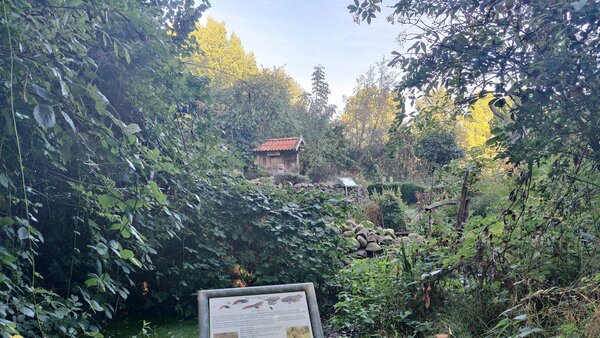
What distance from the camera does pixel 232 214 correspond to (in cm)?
379

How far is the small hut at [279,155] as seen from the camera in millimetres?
14109

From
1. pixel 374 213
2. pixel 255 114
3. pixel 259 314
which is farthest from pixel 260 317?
pixel 255 114

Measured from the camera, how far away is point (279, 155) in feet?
46.8

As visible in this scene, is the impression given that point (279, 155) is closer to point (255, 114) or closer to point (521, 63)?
point (255, 114)

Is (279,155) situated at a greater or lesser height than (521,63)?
greater

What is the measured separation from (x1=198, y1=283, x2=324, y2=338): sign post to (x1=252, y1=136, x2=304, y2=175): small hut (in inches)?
472

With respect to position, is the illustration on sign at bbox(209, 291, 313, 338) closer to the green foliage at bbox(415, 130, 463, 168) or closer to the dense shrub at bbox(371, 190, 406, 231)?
the dense shrub at bbox(371, 190, 406, 231)

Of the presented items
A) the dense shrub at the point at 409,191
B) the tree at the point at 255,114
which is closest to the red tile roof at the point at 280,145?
the tree at the point at 255,114

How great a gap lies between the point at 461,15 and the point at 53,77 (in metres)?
2.13

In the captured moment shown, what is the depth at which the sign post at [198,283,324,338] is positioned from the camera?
1.91 metres

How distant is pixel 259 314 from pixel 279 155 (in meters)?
12.3

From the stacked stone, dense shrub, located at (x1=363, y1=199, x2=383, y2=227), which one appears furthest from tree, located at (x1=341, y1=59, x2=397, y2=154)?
the stacked stone

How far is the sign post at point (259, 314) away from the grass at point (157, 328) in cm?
142

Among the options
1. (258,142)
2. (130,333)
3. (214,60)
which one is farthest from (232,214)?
(214,60)
